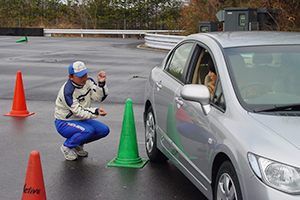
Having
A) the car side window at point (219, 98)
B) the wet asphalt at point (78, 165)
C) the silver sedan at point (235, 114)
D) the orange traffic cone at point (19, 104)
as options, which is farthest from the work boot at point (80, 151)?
the orange traffic cone at point (19, 104)

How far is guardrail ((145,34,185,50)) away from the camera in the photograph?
2657 centimetres

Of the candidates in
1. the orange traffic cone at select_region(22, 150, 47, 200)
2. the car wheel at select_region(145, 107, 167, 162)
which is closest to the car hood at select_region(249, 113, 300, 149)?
the orange traffic cone at select_region(22, 150, 47, 200)

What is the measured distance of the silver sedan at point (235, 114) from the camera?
2.96 m

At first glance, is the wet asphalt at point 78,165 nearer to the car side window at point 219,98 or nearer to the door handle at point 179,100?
the door handle at point 179,100

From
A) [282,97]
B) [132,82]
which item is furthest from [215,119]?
[132,82]

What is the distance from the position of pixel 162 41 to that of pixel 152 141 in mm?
23148

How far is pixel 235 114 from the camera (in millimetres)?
3479

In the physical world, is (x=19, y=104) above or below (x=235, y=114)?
below

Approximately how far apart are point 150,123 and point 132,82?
24.7ft

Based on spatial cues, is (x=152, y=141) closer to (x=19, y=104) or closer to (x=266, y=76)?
(x=266, y=76)

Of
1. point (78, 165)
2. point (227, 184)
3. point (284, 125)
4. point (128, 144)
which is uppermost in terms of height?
point (284, 125)

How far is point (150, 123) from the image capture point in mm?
5859

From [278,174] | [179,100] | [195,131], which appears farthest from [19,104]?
[278,174]

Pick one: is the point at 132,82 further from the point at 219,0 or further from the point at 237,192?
the point at 219,0
